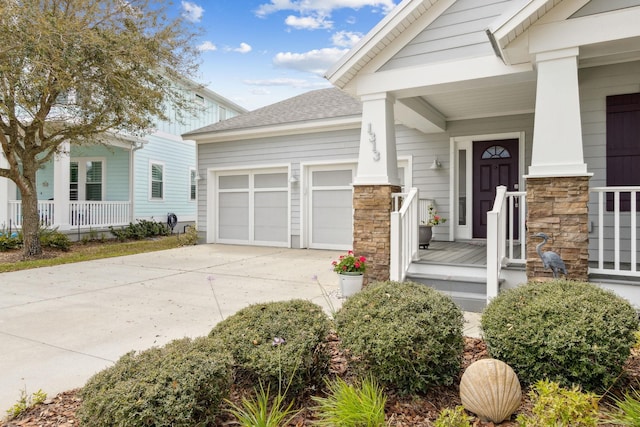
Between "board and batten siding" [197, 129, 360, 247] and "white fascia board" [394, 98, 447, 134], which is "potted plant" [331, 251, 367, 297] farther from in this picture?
"board and batten siding" [197, 129, 360, 247]

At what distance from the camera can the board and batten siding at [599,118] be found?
17.1ft

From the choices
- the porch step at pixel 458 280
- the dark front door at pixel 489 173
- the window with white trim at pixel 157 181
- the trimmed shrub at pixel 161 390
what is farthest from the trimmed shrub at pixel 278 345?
the window with white trim at pixel 157 181

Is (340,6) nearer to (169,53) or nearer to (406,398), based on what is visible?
(169,53)

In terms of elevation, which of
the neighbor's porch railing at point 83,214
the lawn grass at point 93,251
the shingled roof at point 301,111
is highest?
the shingled roof at point 301,111

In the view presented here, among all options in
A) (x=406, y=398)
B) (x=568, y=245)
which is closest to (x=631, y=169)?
(x=568, y=245)

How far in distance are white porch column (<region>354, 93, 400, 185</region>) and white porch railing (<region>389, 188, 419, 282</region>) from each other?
387 millimetres

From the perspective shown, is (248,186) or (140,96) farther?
(248,186)

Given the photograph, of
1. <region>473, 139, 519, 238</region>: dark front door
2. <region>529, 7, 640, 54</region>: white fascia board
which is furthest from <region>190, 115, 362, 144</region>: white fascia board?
<region>529, 7, 640, 54</region>: white fascia board

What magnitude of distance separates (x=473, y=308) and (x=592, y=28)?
328 cm

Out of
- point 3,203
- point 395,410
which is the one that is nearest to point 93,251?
point 3,203

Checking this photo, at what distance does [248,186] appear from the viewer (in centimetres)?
1190

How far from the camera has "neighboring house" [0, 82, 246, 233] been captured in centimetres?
1201

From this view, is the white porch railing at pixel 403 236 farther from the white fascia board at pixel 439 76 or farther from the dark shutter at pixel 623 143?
the dark shutter at pixel 623 143

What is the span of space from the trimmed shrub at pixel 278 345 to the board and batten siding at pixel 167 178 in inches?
530
